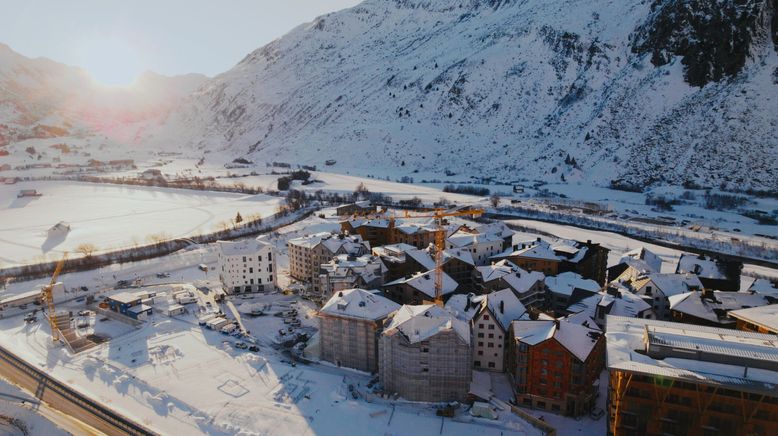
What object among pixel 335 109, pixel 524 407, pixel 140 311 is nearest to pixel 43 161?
pixel 335 109

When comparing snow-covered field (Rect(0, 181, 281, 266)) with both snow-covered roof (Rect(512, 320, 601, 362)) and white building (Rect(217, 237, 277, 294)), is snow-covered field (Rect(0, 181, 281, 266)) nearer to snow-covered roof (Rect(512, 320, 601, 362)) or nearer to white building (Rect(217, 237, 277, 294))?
white building (Rect(217, 237, 277, 294))

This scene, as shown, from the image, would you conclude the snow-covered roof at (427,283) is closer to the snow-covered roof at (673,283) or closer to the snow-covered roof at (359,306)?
the snow-covered roof at (359,306)

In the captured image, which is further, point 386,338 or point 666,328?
point 386,338

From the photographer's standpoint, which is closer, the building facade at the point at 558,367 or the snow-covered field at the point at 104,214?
the building facade at the point at 558,367

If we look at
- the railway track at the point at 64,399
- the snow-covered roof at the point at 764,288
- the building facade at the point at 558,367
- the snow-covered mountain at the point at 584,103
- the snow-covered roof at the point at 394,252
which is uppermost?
the snow-covered mountain at the point at 584,103

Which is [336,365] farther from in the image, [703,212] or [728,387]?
[703,212]

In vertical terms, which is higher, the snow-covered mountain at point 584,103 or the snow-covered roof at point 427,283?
the snow-covered mountain at point 584,103

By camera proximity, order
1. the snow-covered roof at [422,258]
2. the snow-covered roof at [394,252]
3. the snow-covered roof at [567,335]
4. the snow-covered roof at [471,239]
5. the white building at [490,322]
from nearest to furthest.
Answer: the snow-covered roof at [567,335] < the white building at [490,322] < the snow-covered roof at [422,258] < the snow-covered roof at [394,252] < the snow-covered roof at [471,239]

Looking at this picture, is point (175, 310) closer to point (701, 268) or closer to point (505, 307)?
point (505, 307)

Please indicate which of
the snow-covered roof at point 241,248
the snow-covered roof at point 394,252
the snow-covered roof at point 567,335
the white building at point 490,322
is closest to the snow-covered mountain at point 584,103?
the snow-covered roof at point 394,252
